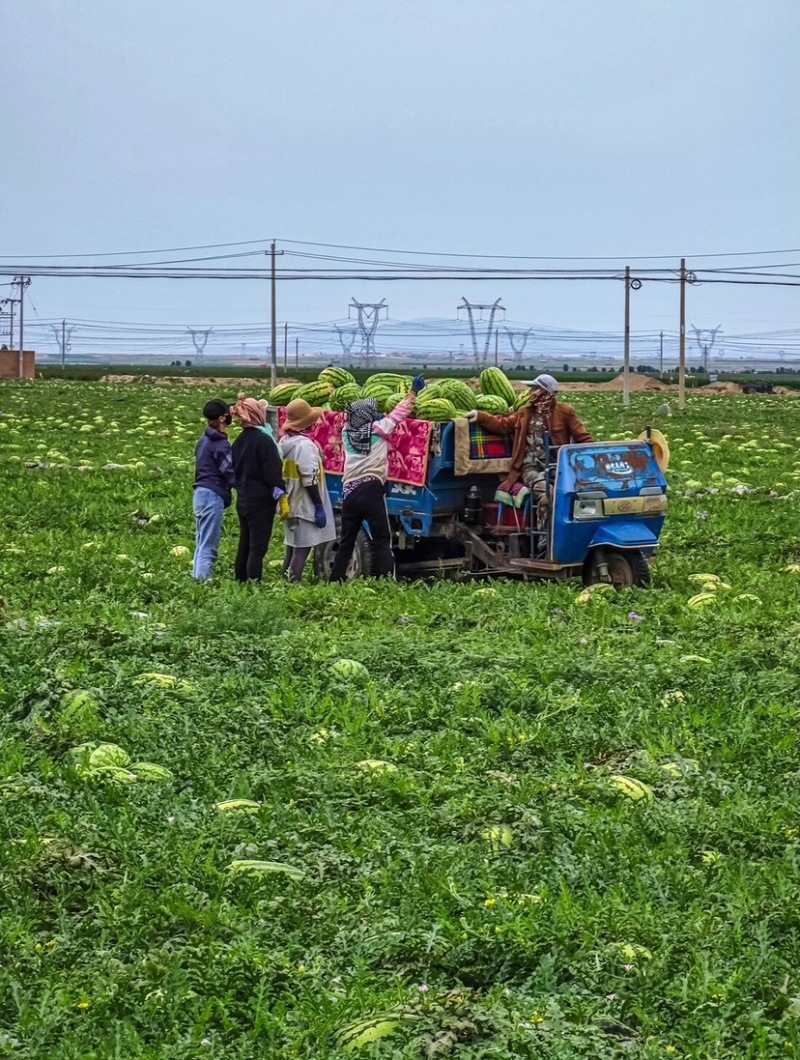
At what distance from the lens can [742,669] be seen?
8.98 m

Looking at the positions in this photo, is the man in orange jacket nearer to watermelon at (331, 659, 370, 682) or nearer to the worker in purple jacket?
the worker in purple jacket

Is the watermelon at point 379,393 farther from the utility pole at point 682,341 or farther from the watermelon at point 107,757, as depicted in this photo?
the utility pole at point 682,341

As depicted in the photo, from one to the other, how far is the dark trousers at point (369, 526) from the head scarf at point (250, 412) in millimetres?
1022

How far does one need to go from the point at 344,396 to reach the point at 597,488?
327cm

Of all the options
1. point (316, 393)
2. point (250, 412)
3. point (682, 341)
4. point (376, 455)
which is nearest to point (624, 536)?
point (376, 455)

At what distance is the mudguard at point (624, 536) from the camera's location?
11.9m

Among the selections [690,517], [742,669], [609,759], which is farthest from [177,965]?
[690,517]

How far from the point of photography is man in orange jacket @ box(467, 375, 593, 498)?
40.4 feet

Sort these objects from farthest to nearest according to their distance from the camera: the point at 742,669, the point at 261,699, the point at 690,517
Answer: the point at 690,517 → the point at 742,669 → the point at 261,699

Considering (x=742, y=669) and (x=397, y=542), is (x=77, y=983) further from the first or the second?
(x=397, y=542)

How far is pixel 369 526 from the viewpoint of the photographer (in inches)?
504

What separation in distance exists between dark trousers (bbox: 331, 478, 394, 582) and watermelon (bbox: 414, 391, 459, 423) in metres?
0.78

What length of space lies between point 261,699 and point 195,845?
2.29 meters

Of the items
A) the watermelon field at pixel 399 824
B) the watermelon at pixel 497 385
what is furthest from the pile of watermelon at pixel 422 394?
the watermelon field at pixel 399 824
